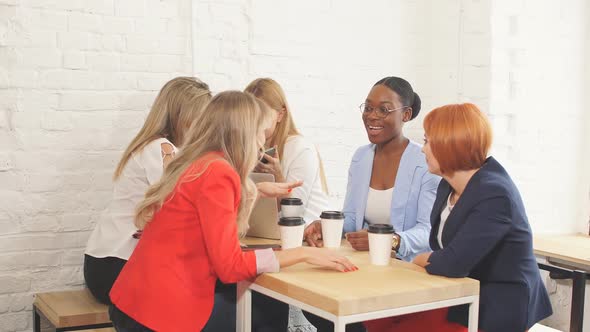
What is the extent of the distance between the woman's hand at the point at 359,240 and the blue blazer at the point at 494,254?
14.7 inches

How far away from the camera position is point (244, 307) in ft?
6.80

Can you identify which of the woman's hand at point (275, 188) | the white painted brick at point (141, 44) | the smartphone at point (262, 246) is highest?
the white painted brick at point (141, 44)

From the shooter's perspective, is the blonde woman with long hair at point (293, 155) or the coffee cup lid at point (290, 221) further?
the blonde woman with long hair at point (293, 155)

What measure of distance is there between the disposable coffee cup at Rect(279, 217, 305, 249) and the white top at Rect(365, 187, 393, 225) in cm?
51

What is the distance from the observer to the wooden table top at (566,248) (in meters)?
2.97

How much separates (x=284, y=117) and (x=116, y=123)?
699mm

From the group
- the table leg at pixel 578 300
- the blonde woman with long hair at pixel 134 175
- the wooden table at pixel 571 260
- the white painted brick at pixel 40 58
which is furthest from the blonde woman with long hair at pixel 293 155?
the table leg at pixel 578 300

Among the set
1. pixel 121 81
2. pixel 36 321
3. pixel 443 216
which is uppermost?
pixel 121 81

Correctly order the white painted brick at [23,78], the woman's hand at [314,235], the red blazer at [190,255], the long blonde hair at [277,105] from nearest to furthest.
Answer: the red blazer at [190,255] < the woman's hand at [314,235] < the white painted brick at [23,78] < the long blonde hair at [277,105]

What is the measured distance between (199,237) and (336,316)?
472 mm

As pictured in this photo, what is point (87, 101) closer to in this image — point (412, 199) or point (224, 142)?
point (224, 142)

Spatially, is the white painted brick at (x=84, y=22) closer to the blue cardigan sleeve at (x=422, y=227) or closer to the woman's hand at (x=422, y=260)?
the blue cardigan sleeve at (x=422, y=227)

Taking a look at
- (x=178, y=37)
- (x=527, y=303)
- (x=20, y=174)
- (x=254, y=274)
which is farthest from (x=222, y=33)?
(x=527, y=303)

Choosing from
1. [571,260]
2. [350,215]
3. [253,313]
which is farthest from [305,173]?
[571,260]
